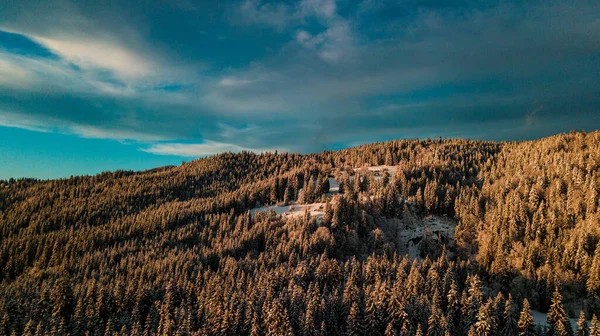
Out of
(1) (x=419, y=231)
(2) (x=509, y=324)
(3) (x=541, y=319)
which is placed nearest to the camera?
(2) (x=509, y=324)

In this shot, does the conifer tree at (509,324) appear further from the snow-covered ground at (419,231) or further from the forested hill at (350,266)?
the snow-covered ground at (419,231)

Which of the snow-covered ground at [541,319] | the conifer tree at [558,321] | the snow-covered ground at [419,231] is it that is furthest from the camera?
the snow-covered ground at [419,231]

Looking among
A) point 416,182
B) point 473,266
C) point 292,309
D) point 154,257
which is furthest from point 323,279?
point 416,182

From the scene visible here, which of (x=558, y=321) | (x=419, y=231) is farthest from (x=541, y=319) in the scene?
(x=419, y=231)

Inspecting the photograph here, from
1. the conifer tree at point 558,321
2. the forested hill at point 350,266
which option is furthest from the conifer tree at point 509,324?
the conifer tree at point 558,321

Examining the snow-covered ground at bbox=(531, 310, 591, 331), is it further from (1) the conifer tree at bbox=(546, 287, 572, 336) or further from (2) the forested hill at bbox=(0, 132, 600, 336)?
(1) the conifer tree at bbox=(546, 287, 572, 336)

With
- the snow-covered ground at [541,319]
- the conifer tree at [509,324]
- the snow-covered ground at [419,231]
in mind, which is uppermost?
the snow-covered ground at [419,231]

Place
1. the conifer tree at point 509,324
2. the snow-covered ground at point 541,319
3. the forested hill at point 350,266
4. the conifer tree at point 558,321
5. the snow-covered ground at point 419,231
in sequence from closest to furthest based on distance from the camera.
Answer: the conifer tree at point 558,321 < the conifer tree at point 509,324 < the forested hill at point 350,266 < the snow-covered ground at point 541,319 < the snow-covered ground at point 419,231

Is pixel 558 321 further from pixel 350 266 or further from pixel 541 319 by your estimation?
pixel 350 266

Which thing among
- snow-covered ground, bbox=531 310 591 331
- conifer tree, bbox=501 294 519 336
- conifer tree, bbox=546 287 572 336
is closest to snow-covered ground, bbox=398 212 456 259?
snow-covered ground, bbox=531 310 591 331
